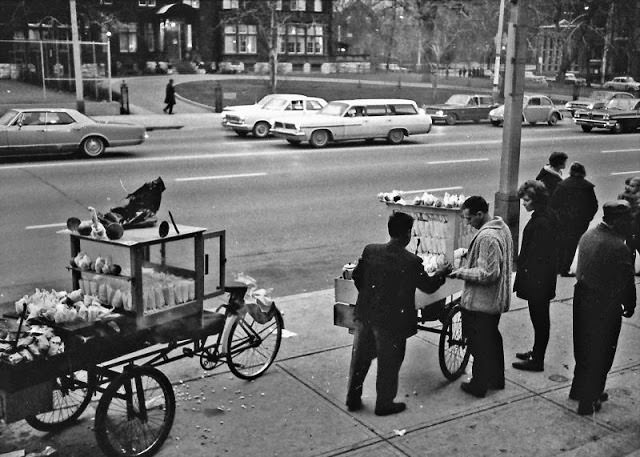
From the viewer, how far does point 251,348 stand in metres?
6.68

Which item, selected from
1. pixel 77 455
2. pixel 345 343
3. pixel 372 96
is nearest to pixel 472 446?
pixel 345 343

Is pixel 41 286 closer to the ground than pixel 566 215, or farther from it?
closer to the ground

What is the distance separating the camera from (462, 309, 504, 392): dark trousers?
6.02 metres

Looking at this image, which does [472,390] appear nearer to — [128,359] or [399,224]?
[399,224]

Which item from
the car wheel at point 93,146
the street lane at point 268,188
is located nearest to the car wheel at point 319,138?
the street lane at point 268,188

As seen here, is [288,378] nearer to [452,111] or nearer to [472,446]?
[472,446]

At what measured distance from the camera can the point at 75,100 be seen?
3400cm

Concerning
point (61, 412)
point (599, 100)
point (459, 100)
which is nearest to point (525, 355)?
point (61, 412)

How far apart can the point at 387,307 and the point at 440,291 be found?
47.0 inches

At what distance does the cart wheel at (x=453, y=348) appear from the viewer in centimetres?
638

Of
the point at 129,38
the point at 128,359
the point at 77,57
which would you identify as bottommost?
the point at 128,359

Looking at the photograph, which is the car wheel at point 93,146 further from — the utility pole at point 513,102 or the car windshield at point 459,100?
the car windshield at point 459,100

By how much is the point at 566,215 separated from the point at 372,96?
39.9m

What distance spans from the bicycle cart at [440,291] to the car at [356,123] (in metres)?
17.0
